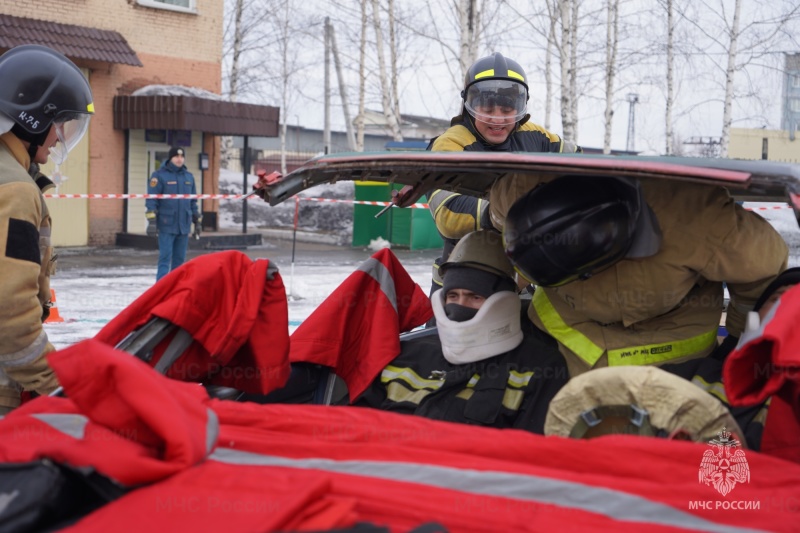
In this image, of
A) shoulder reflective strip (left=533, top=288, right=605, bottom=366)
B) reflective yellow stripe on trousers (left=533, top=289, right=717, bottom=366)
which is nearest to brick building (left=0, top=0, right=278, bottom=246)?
shoulder reflective strip (left=533, top=288, right=605, bottom=366)

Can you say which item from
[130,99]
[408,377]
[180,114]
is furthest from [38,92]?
[130,99]

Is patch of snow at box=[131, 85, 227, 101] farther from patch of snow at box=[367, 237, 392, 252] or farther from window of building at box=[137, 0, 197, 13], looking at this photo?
patch of snow at box=[367, 237, 392, 252]

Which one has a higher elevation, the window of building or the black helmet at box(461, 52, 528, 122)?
the window of building

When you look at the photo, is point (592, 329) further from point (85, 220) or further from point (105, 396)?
point (85, 220)

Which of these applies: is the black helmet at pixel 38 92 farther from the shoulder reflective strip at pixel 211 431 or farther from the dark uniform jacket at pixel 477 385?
the shoulder reflective strip at pixel 211 431

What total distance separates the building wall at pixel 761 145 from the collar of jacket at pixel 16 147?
103 ft

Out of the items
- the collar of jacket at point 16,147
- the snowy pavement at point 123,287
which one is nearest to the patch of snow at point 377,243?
the snowy pavement at point 123,287

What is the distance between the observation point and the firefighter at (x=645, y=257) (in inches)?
108

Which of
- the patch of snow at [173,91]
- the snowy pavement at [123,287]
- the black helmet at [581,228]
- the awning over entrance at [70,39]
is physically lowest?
the snowy pavement at [123,287]

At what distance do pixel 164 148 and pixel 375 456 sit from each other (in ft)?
55.8

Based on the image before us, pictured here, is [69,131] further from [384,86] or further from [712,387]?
[384,86]

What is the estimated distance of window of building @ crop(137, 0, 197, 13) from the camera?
57.5 ft

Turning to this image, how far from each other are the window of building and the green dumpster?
5.13 metres
